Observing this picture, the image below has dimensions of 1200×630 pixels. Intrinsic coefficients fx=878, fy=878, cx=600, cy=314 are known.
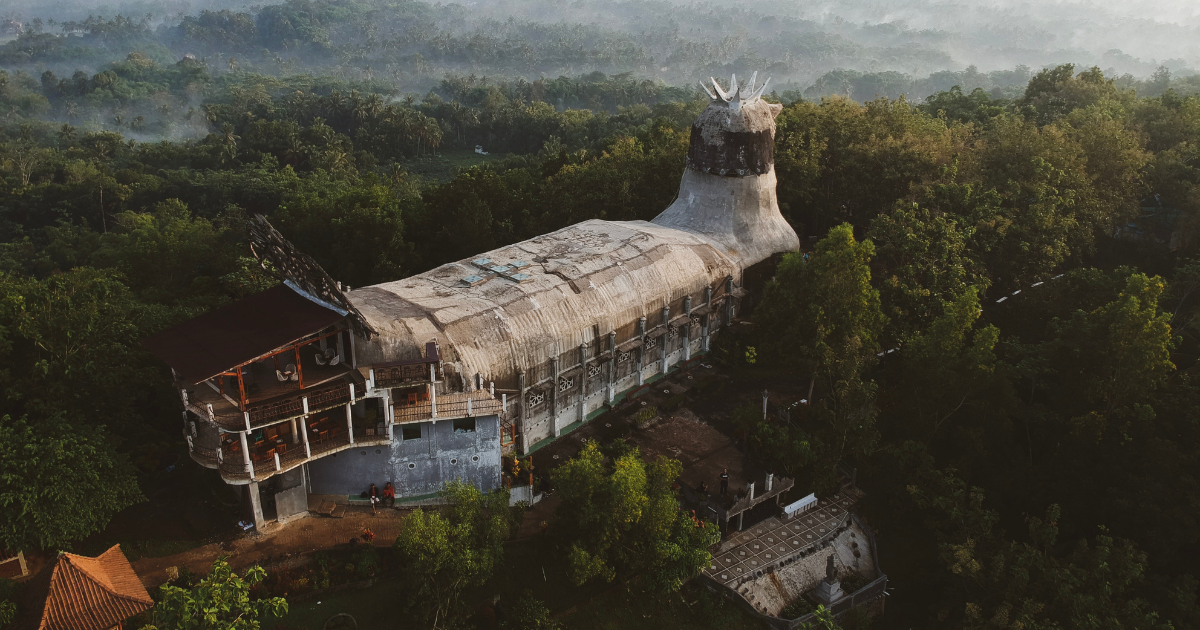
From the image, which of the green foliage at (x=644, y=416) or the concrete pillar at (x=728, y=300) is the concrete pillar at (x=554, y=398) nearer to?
the green foliage at (x=644, y=416)

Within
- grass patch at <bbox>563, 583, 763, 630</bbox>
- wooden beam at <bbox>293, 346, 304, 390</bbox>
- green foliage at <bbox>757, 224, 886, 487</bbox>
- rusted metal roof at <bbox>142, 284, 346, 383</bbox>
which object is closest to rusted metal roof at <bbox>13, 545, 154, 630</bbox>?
rusted metal roof at <bbox>142, 284, 346, 383</bbox>

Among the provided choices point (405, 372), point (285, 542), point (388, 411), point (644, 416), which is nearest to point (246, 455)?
point (285, 542)

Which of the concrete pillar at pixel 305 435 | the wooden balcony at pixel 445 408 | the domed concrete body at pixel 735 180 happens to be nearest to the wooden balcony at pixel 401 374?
the wooden balcony at pixel 445 408

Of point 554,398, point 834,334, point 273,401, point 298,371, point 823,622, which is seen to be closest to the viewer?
point 823,622

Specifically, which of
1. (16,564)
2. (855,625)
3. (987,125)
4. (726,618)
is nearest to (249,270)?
(16,564)

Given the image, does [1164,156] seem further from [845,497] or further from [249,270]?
[249,270]

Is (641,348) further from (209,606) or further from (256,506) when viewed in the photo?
(209,606)

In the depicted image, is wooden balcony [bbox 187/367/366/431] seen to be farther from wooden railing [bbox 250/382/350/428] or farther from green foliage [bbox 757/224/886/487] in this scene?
green foliage [bbox 757/224/886/487]
